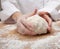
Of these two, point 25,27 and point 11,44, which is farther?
point 25,27

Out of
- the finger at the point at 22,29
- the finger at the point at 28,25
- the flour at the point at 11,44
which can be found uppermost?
the finger at the point at 28,25

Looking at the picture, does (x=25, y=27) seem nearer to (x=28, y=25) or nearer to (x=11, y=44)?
(x=28, y=25)

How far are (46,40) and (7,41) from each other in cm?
14

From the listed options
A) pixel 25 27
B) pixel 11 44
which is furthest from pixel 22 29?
pixel 11 44

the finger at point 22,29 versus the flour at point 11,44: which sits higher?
the finger at point 22,29

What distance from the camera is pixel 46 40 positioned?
52cm

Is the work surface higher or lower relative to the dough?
lower

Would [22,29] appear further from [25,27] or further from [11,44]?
[11,44]

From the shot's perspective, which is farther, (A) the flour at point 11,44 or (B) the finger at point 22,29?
(B) the finger at point 22,29

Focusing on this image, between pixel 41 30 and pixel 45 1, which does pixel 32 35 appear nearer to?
pixel 41 30

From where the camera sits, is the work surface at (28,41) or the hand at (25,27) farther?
the hand at (25,27)

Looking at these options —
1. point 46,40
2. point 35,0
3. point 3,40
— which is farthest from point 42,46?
point 35,0

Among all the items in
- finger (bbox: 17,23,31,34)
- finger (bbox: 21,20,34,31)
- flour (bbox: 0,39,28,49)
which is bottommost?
flour (bbox: 0,39,28,49)

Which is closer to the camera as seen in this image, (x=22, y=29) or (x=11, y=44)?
(x=11, y=44)
